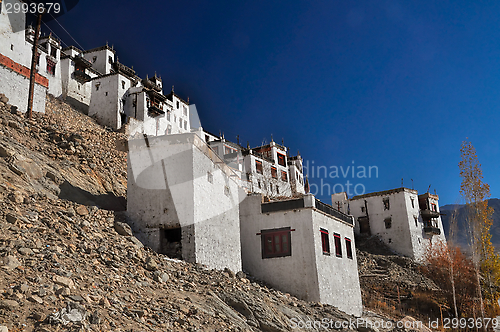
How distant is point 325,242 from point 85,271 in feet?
50.3

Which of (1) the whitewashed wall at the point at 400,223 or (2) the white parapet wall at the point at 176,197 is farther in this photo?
(1) the whitewashed wall at the point at 400,223

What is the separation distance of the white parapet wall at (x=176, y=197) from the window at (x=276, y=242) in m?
3.57

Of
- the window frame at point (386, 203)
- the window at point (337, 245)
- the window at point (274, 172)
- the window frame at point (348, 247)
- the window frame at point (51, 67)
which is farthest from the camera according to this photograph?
the window at point (274, 172)

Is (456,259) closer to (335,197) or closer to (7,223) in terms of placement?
(335,197)

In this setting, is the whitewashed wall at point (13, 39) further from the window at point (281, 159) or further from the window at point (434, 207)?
the window at point (434, 207)

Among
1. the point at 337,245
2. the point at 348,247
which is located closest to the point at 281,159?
the point at 348,247

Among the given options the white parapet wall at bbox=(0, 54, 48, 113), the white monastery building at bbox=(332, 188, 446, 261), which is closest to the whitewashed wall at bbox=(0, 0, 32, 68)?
the white parapet wall at bbox=(0, 54, 48, 113)

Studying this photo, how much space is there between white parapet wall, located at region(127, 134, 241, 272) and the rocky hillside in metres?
1.04

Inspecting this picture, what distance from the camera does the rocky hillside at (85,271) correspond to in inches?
354

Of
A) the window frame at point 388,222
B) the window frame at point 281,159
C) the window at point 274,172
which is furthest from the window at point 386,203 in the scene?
the window frame at point 281,159

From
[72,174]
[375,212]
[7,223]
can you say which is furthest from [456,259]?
[7,223]

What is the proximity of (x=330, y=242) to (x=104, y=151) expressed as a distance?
18219 mm

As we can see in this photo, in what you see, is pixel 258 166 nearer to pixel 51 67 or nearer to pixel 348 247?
pixel 51 67

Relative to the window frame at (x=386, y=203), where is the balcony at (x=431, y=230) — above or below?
below
